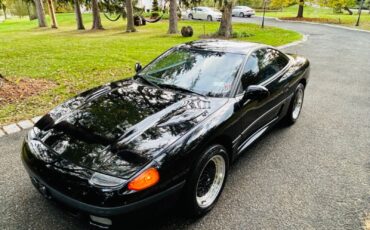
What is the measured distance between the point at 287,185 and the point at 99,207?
2.12m

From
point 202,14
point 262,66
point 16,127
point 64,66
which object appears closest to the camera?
point 262,66

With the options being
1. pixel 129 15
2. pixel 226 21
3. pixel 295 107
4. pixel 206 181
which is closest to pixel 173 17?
pixel 129 15

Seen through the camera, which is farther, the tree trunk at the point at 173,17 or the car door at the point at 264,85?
the tree trunk at the point at 173,17

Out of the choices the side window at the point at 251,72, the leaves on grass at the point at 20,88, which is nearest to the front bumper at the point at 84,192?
the side window at the point at 251,72

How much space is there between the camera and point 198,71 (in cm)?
342

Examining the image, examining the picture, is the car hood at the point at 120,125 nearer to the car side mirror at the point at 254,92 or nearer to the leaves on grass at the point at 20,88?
the car side mirror at the point at 254,92

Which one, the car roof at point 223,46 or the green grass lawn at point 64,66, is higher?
the car roof at point 223,46

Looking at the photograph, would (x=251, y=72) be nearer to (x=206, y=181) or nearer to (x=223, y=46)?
(x=223, y=46)

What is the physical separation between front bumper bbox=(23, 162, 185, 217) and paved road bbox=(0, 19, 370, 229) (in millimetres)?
241

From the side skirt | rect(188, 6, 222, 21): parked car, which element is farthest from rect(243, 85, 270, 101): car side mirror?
rect(188, 6, 222, 21): parked car

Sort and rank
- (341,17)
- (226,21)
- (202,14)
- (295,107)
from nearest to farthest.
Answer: (295,107) < (226,21) < (202,14) < (341,17)

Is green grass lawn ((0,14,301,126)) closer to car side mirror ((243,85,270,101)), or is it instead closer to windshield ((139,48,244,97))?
windshield ((139,48,244,97))

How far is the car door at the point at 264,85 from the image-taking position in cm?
323

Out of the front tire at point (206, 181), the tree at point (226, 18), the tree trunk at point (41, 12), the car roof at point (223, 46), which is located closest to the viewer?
the front tire at point (206, 181)
